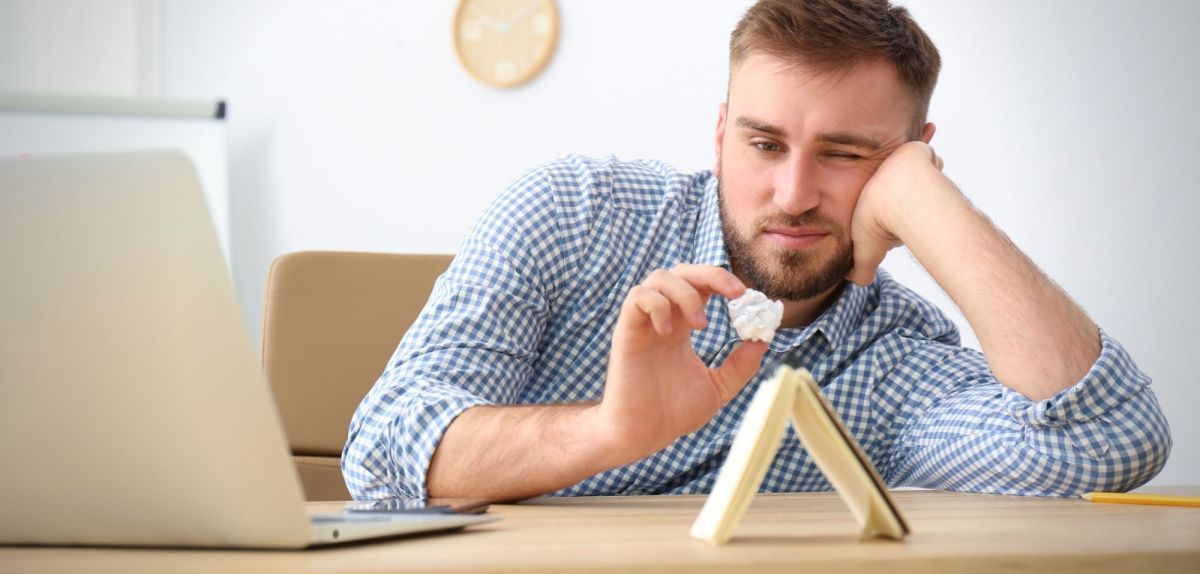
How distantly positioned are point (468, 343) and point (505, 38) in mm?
2796

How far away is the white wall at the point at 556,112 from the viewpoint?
3635mm

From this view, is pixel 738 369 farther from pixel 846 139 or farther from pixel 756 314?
pixel 846 139

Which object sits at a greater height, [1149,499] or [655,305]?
[655,305]

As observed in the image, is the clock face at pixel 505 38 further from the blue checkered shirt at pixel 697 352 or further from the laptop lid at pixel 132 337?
the laptop lid at pixel 132 337

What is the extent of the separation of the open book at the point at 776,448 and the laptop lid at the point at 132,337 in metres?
0.23

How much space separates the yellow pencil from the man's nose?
54 cm

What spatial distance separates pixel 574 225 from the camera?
147cm

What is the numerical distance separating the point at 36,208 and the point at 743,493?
15.1 inches

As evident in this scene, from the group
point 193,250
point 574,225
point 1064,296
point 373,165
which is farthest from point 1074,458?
point 373,165

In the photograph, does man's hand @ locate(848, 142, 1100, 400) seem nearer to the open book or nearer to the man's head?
the man's head

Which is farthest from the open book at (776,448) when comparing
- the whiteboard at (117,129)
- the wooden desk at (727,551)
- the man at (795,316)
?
the whiteboard at (117,129)

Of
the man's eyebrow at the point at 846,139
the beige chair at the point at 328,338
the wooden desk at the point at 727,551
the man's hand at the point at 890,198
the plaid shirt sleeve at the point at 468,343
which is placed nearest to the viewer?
the wooden desk at the point at 727,551

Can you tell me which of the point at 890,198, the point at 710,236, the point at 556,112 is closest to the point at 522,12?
the point at 556,112

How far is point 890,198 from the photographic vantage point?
138cm
